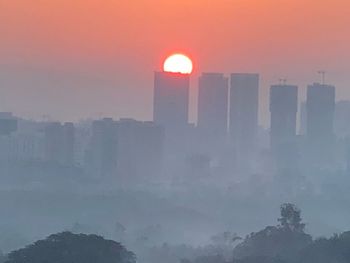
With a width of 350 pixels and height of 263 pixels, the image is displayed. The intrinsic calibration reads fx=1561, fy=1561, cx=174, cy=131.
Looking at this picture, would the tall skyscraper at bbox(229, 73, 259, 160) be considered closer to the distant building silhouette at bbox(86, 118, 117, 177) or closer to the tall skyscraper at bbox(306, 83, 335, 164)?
the tall skyscraper at bbox(306, 83, 335, 164)

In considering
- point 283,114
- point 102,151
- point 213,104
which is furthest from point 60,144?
point 283,114

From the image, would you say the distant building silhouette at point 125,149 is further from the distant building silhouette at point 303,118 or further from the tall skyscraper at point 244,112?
the distant building silhouette at point 303,118

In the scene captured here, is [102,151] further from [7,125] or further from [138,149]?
[7,125]

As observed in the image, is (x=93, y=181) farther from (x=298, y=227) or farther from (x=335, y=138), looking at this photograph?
(x=298, y=227)

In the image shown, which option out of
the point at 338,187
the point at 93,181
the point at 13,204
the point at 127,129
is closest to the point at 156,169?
the point at 127,129

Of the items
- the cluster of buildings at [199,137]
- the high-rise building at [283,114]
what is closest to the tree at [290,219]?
the cluster of buildings at [199,137]

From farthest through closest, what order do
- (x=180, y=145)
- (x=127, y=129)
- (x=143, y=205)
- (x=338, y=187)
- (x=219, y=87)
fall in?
1. (x=219, y=87)
2. (x=180, y=145)
3. (x=127, y=129)
4. (x=338, y=187)
5. (x=143, y=205)

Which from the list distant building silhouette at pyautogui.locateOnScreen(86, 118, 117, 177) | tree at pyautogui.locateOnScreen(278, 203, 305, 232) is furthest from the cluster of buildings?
tree at pyautogui.locateOnScreen(278, 203, 305, 232)
